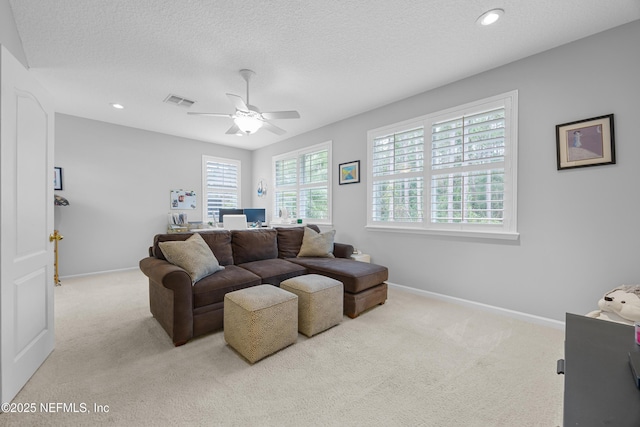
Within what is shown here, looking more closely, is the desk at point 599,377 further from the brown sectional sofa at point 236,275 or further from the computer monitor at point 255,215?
the computer monitor at point 255,215

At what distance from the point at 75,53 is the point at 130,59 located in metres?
0.50

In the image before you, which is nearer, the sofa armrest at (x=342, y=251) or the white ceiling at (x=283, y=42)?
the white ceiling at (x=283, y=42)

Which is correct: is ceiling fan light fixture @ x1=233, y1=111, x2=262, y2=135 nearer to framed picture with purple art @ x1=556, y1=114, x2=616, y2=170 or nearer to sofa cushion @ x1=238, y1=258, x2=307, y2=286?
sofa cushion @ x1=238, y1=258, x2=307, y2=286

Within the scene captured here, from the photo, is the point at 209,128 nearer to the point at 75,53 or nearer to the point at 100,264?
the point at 75,53

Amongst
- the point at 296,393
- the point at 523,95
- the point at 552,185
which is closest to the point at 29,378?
the point at 296,393

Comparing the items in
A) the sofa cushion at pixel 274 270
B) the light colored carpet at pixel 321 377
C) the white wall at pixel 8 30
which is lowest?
the light colored carpet at pixel 321 377

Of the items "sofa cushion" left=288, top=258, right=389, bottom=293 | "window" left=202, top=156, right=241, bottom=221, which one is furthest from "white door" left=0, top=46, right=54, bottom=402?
"window" left=202, top=156, right=241, bottom=221

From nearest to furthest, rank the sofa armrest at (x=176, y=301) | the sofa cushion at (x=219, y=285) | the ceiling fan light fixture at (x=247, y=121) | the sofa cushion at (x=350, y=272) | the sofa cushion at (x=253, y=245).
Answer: the sofa armrest at (x=176, y=301) < the sofa cushion at (x=219, y=285) < the sofa cushion at (x=350, y=272) < the ceiling fan light fixture at (x=247, y=121) < the sofa cushion at (x=253, y=245)

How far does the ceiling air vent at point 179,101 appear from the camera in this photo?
3.63 metres

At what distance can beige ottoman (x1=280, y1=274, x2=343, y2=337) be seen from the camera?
7.74 ft

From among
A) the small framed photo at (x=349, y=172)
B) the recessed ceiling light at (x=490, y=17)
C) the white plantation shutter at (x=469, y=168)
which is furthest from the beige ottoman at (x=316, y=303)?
the recessed ceiling light at (x=490, y=17)

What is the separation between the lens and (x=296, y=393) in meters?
1.64

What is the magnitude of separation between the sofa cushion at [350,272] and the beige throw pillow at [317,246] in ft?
1.04

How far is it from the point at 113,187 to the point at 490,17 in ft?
19.6
